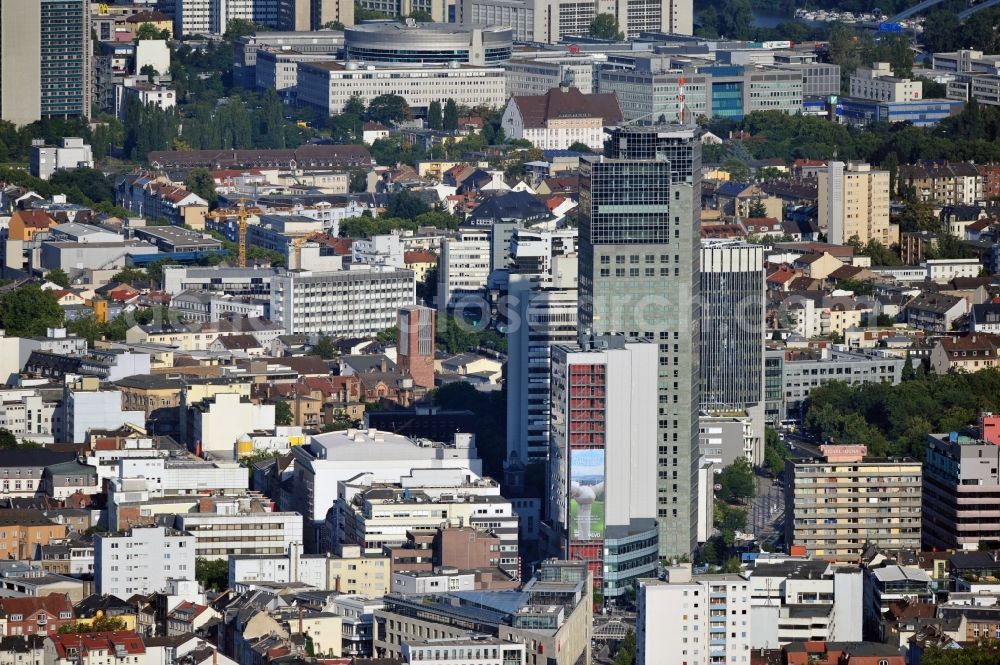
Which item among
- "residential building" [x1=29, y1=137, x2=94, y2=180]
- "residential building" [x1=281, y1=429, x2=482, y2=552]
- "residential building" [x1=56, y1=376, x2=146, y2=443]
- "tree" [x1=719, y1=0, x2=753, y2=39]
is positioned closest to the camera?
"residential building" [x1=281, y1=429, x2=482, y2=552]

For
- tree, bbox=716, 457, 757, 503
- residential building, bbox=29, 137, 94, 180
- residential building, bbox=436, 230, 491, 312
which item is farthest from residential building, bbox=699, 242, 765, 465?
residential building, bbox=29, 137, 94, 180

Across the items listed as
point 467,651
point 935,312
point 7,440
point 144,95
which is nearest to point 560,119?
point 144,95

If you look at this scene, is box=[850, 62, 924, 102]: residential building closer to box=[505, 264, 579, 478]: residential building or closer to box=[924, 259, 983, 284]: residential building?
box=[924, 259, 983, 284]: residential building

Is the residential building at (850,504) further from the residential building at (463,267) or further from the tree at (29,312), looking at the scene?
the residential building at (463,267)

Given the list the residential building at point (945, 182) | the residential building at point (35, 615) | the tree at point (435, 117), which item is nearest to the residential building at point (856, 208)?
the residential building at point (945, 182)

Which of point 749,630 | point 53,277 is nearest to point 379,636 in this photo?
point 749,630

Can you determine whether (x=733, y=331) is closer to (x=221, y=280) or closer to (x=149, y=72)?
(x=221, y=280)

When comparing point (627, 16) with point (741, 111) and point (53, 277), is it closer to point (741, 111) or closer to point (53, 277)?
point (741, 111)
